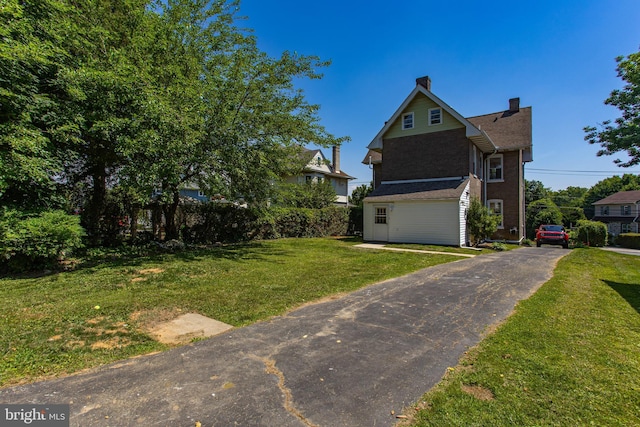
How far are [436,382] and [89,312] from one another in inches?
218

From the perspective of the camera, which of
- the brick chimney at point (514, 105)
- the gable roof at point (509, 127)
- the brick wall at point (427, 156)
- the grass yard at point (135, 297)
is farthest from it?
the brick chimney at point (514, 105)

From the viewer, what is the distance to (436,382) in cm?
327

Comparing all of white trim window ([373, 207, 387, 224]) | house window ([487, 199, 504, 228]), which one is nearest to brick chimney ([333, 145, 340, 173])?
white trim window ([373, 207, 387, 224])

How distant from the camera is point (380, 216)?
1936 centimetres

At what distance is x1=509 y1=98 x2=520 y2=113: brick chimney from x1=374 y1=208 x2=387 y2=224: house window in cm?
1378

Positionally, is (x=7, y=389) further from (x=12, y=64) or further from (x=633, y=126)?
(x=633, y=126)

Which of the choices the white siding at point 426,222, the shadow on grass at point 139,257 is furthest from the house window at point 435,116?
the shadow on grass at point 139,257

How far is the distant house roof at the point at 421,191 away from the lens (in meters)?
17.1

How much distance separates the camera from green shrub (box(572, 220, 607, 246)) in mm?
23359

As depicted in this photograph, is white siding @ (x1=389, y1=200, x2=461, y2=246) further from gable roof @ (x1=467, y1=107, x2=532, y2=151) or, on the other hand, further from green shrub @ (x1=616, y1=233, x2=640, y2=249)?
green shrub @ (x1=616, y1=233, x2=640, y2=249)

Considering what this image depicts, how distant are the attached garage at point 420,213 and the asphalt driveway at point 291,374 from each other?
11877 mm

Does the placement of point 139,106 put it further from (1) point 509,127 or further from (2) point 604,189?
(2) point 604,189

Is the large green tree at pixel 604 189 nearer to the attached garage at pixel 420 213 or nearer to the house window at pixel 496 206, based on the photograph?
the house window at pixel 496 206

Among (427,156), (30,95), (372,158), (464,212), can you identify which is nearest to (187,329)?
(30,95)
